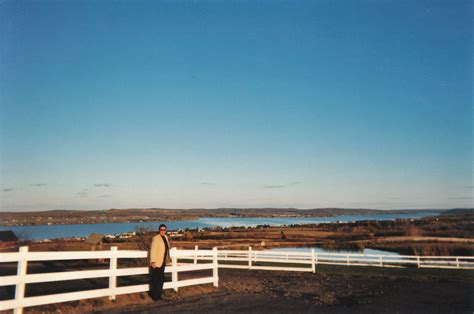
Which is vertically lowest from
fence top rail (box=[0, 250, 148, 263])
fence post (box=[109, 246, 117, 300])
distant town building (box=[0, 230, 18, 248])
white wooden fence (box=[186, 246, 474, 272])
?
white wooden fence (box=[186, 246, 474, 272])

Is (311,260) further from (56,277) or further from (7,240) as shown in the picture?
(7,240)

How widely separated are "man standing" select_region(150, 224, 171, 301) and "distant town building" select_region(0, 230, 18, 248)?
28.3 m

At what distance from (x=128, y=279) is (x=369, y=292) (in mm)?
8273

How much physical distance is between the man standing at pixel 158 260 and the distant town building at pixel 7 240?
2834 centimetres

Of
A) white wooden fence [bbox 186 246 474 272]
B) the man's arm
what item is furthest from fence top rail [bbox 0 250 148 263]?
white wooden fence [bbox 186 246 474 272]

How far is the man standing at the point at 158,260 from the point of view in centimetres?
1075

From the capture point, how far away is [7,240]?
36.1 meters

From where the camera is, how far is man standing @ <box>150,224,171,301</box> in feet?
35.3

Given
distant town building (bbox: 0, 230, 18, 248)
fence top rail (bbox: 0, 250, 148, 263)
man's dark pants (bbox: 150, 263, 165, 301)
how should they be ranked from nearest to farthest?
fence top rail (bbox: 0, 250, 148, 263)
man's dark pants (bbox: 150, 263, 165, 301)
distant town building (bbox: 0, 230, 18, 248)

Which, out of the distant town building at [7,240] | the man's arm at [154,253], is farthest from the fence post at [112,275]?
the distant town building at [7,240]

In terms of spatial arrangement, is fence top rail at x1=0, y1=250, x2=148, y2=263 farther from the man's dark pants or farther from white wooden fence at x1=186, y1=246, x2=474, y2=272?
white wooden fence at x1=186, y1=246, x2=474, y2=272

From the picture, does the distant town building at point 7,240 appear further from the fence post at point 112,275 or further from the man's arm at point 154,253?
the man's arm at point 154,253

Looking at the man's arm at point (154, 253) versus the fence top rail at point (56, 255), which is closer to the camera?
the fence top rail at point (56, 255)

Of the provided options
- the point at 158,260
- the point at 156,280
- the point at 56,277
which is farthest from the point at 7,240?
the point at 56,277
